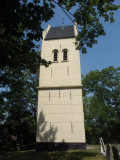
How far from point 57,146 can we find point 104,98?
21614 millimetres

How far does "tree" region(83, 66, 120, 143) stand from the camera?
28.7 m

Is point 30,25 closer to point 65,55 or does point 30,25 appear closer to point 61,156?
point 61,156

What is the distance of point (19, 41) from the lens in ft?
25.9

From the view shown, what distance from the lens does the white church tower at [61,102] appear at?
39.5ft

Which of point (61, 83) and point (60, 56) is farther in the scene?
point (60, 56)

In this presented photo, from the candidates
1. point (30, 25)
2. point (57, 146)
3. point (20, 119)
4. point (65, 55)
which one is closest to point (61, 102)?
point (57, 146)

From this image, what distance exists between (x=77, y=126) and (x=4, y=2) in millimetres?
10285

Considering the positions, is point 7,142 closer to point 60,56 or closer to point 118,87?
point 60,56

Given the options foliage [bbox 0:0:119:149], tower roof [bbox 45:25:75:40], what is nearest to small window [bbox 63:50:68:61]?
tower roof [bbox 45:25:75:40]

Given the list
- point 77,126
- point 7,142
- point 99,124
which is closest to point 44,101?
point 77,126

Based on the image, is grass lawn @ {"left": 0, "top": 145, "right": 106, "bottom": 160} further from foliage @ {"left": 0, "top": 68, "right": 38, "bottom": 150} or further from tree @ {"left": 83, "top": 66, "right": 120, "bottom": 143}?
tree @ {"left": 83, "top": 66, "right": 120, "bottom": 143}

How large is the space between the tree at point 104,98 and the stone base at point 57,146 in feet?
55.9

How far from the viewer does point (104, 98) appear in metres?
31.2

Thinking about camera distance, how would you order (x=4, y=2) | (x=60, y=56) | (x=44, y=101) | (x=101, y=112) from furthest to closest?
(x=101, y=112) → (x=60, y=56) → (x=44, y=101) → (x=4, y=2)
